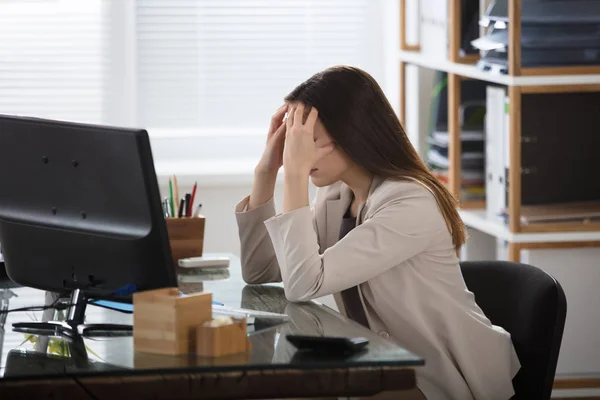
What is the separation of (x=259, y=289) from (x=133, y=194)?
49cm

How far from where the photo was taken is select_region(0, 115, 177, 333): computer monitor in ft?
5.20

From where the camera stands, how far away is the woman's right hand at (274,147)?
2.10 m

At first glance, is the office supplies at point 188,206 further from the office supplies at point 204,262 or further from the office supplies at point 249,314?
the office supplies at point 249,314

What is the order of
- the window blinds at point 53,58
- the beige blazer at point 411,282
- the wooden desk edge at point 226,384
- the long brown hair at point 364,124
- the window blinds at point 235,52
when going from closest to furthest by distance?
the wooden desk edge at point 226,384 → the beige blazer at point 411,282 → the long brown hair at point 364,124 → the window blinds at point 53,58 → the window blinds at point 235,52

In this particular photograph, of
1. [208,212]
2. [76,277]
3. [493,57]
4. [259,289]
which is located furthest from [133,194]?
[208,212]

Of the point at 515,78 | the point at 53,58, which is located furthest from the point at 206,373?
the point at 53,58

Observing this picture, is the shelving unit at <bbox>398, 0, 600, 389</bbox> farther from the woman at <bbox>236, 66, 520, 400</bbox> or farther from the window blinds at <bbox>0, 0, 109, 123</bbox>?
the window blinds at <bbox>0, 0, 109, 123</bbox>

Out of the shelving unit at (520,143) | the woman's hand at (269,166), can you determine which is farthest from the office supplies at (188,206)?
the shelving unit at (520,143)

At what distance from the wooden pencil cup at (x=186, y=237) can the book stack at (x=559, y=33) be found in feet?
3.04

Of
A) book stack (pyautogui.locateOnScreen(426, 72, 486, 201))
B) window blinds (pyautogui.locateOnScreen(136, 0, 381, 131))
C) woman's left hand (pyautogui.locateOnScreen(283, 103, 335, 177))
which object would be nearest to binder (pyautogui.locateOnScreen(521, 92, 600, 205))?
book stack (pyautogui.locateOnScreen(426, 72, 486, 201))

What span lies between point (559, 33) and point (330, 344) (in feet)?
4.90

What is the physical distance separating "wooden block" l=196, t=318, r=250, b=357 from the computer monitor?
201 millimetres

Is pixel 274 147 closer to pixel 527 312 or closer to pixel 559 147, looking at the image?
pixel 527 312

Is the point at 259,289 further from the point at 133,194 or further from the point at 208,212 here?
the point at 208,212
